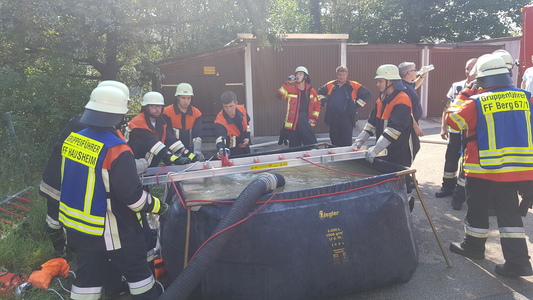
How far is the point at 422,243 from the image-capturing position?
4.07 meters

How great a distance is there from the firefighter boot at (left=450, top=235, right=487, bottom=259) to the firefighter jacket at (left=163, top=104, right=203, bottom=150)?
3.40 m

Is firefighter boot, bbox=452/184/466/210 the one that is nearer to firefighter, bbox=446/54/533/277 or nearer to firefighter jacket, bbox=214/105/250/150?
firefighter, bbox=446/54/533/277

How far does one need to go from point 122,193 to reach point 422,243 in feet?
10.1

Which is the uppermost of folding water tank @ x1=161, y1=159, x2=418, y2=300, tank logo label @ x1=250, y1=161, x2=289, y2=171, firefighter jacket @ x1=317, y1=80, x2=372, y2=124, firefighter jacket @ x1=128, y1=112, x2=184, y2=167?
firefighter jacket @ x1=317, y1=80, x2=372, y2=124

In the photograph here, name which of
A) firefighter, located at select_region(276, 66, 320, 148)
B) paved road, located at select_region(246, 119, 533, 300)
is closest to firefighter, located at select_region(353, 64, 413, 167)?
paved road, located at select_region(246, 119, 533, 300)

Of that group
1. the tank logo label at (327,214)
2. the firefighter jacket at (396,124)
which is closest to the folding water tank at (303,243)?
the tank logo label at (327,214)

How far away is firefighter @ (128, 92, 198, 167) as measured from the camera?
4047 mm

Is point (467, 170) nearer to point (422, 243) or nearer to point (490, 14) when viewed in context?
point (422, 243)

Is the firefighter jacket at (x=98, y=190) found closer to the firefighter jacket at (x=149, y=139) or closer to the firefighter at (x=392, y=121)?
the firefighter jacket at (x=149, y=139)

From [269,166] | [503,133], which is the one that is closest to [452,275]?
[503,133]

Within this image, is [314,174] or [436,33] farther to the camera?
[436,33]

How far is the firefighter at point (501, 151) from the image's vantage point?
3.33 m

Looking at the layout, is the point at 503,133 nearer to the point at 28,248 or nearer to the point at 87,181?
the point at 87,181

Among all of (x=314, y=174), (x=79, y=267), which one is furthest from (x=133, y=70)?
(x=79, y=267)
